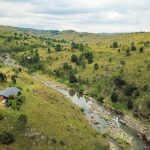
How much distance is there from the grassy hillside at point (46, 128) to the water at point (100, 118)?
7764 mm

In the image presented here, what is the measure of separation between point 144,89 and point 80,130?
4737 cm

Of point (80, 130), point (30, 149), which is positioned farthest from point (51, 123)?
point (30, 149)

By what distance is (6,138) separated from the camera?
68062 mm

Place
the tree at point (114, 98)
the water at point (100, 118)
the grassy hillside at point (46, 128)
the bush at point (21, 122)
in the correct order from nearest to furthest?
the grassy hillside at point (46, 128)
the bush at point (21, 122)
the water at point (100, 118)
the tree at point (114, 98)

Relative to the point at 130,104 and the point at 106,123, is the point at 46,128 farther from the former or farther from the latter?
the point at 130,104

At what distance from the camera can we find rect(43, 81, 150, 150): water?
9110 centimetres

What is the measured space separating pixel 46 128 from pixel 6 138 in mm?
11114

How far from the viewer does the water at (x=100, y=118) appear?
91100 millimetres

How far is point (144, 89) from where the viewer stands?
124250 millimetres

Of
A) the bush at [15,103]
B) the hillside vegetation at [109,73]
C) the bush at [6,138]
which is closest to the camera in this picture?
the bush at [6,138]

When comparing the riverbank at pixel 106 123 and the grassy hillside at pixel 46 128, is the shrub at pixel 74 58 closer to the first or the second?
the riverbank at pixel 106 123

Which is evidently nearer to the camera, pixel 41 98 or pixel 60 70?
pixel 41 98

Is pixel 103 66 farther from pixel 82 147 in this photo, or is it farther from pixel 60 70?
pixel 82 147

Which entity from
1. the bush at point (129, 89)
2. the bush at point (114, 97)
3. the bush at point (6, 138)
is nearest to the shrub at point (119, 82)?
the bush at point (129, 89)
